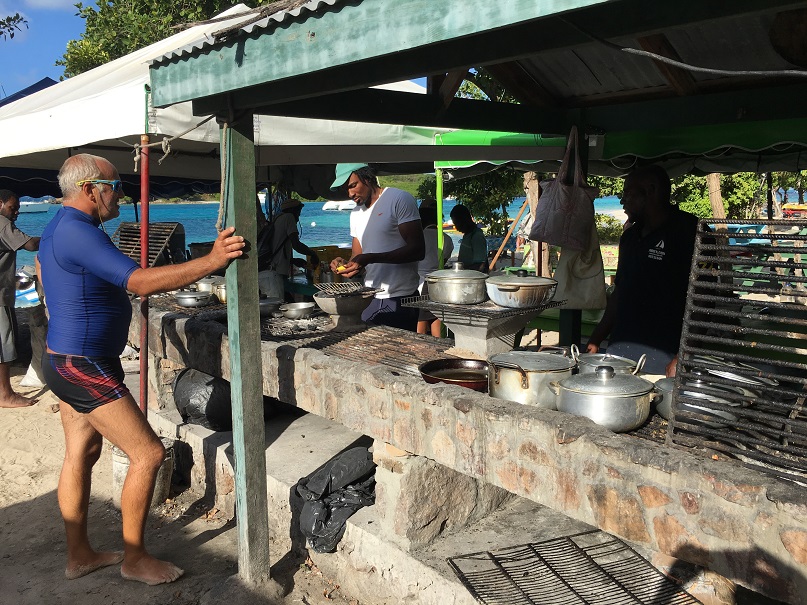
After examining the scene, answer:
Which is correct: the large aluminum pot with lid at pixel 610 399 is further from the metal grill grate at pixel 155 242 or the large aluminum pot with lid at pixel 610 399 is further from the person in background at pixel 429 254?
the metal grill grate at pixel 155 242

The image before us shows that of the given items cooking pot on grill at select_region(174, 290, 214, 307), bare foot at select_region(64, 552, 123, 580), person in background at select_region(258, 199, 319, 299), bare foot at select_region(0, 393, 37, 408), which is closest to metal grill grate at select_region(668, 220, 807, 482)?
bare foot at select_region(64, 552, 123, 580)

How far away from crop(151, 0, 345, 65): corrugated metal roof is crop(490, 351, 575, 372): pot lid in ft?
5.27

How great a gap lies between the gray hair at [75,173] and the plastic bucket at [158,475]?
1.96 m

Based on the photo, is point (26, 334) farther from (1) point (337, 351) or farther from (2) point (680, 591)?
(2) point (680, 591)

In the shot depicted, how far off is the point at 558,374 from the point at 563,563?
111 cm

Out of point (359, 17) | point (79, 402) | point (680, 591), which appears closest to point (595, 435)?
point (680, 591)

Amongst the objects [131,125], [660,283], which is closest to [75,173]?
[131,125]

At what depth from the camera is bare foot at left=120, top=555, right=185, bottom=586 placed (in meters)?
3.76

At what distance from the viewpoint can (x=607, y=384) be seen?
8.66ft

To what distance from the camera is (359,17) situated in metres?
2.29

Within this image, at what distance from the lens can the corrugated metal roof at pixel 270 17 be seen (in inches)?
95.1

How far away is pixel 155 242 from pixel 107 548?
4.21 metres

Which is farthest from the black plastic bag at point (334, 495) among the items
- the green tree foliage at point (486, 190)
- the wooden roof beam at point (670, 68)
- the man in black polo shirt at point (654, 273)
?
the green tree foliage at point (486, 190)

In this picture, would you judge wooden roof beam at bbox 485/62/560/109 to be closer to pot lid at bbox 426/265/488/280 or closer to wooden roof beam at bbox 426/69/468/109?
wooden roof beam at bbox 426/69/468/109
